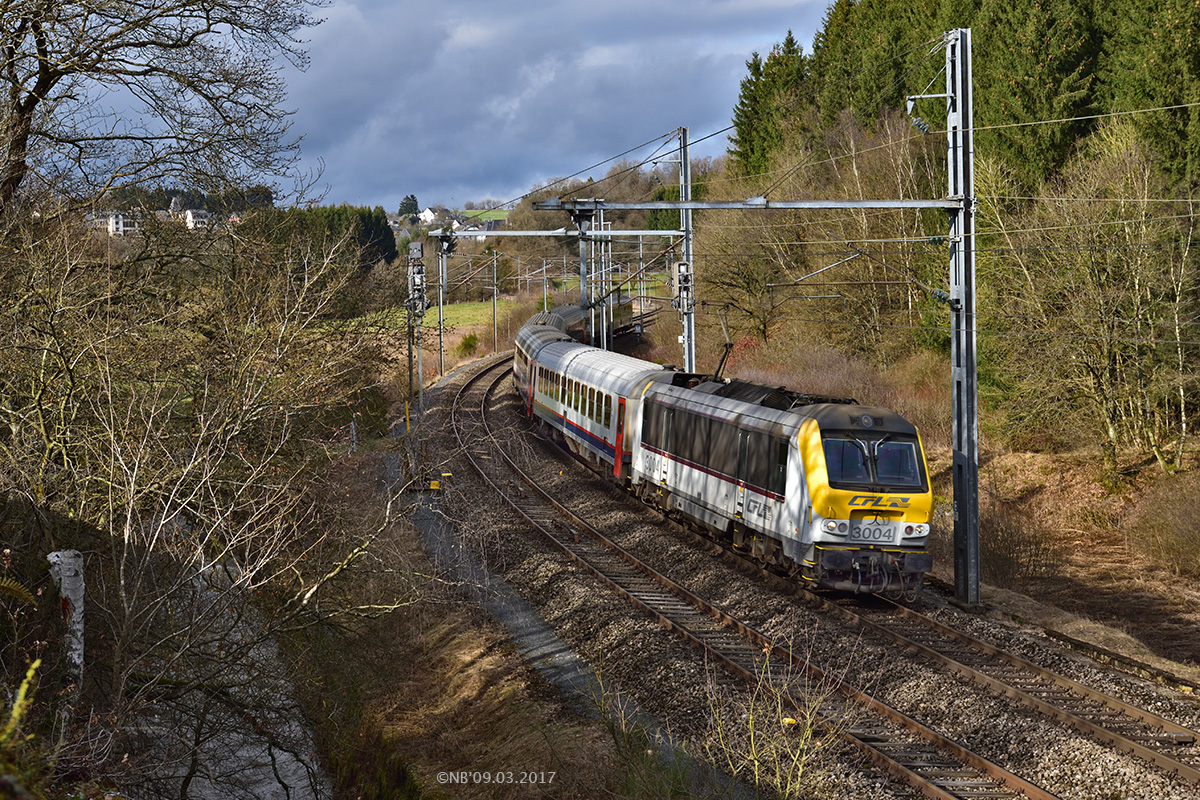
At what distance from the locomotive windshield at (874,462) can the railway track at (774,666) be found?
8.08ft

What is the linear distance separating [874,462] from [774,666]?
334 cm

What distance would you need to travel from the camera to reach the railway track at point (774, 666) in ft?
27.3

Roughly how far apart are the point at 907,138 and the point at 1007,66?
3.64 m

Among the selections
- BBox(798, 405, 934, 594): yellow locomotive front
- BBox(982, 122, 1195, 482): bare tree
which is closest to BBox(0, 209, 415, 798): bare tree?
BBox(798, 405, 934, 594): yellow locomotive front

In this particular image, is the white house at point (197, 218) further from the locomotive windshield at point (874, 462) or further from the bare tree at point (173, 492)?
the locomotive windshield at point (874, 462)

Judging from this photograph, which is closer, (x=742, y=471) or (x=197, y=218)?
(x=197, y=218)

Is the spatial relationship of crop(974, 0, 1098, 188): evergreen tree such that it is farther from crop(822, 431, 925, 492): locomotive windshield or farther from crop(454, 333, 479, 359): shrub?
crop(454, 333, 479, 359): shrub

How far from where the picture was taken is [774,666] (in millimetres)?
11203

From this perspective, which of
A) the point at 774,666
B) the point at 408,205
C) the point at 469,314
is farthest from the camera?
the point at 408,205

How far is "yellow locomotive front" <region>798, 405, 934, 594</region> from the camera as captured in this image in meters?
12.7

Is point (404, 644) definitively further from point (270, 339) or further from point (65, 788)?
point (65, 788)

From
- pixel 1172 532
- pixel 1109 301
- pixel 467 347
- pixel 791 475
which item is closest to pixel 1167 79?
pixel 1109 301

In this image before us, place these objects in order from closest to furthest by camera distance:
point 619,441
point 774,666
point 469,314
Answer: point 774,666 < point 619,441 < point 469,314

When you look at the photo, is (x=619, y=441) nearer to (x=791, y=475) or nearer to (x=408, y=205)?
(x=791, y=475)
